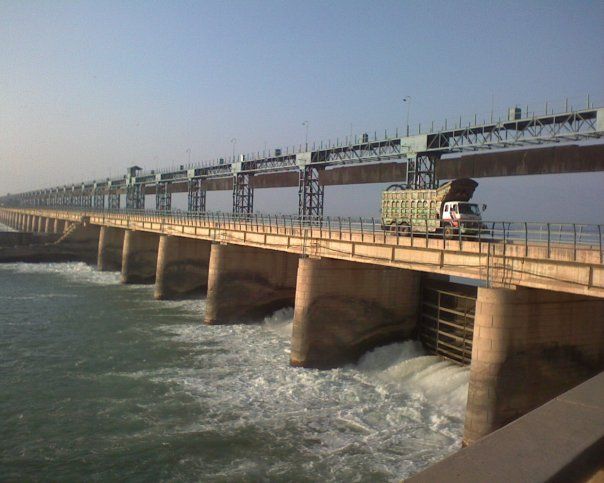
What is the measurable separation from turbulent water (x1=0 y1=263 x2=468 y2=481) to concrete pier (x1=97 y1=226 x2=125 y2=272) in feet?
98.2

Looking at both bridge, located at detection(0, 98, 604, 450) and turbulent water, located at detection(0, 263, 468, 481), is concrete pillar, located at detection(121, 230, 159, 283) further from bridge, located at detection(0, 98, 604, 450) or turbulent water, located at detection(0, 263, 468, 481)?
turbulent water, located at detection(0, 263, 468, 481)

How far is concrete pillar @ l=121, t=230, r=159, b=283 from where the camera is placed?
48.4m

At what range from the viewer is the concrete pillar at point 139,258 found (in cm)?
4844

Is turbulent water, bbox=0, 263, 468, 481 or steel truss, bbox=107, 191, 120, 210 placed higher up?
steel truss, bbox=107, 191, 120, 210

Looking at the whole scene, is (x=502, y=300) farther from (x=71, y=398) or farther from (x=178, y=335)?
(x=178, y=335)

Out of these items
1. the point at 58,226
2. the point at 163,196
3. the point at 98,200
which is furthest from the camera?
the point at 98,200

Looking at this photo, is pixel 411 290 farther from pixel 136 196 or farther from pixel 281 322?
pixel 136 196

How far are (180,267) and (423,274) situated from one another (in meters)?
21.8

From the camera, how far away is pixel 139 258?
162 feet

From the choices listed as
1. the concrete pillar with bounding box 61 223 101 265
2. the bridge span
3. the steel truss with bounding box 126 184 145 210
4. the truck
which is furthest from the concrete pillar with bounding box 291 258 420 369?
the steel truss with bounding box 126 184 145 210

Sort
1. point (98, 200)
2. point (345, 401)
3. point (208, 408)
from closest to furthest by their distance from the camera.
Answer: point (208, 408) < point (345, 401) < point (98, 200)

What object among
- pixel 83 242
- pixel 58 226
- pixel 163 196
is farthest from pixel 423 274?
pixel 58 226

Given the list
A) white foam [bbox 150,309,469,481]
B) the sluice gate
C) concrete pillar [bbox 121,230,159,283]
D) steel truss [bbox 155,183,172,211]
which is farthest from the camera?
steel truss [bbox 155,183,172,211]

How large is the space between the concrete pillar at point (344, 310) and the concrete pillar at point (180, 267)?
19.5 meters
